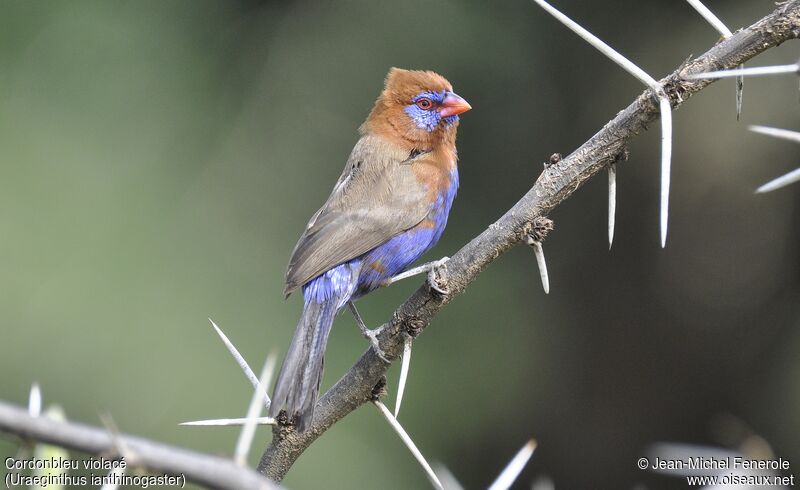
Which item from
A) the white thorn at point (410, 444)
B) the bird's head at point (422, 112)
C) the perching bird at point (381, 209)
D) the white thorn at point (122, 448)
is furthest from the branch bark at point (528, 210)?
the bird's head at point (422, 112)

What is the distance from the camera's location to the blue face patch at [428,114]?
184 inches

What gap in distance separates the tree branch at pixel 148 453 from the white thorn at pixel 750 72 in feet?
3.91

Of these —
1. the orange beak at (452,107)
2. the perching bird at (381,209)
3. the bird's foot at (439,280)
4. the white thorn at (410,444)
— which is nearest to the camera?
the white thorn at (410,444)

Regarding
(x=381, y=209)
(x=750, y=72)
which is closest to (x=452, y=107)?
(x=381, y=209)

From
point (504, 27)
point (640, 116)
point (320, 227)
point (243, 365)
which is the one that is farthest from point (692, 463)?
point (504, 27)

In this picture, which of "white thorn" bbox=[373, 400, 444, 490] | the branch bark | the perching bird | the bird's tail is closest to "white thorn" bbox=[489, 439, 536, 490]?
"white thorn" bbox=[373, 400, 444, 490]

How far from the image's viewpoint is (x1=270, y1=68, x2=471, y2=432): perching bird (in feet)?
12.1

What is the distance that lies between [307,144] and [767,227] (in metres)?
3.08

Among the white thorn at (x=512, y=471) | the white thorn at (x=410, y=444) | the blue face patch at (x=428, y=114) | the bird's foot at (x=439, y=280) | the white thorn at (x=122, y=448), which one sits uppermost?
the blue face patch at (x=428, y=114)

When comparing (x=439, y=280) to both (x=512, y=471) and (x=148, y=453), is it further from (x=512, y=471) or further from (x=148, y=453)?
(x=148, y=453)

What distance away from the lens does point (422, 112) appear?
4.68 meters

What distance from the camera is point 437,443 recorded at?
575 centimetres

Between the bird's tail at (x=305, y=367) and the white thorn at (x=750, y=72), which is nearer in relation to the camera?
the white thorn at (x=750, y=72)

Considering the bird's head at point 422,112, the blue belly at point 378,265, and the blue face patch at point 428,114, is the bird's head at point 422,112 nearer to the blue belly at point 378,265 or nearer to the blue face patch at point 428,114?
the blue face patch at point 428,114
